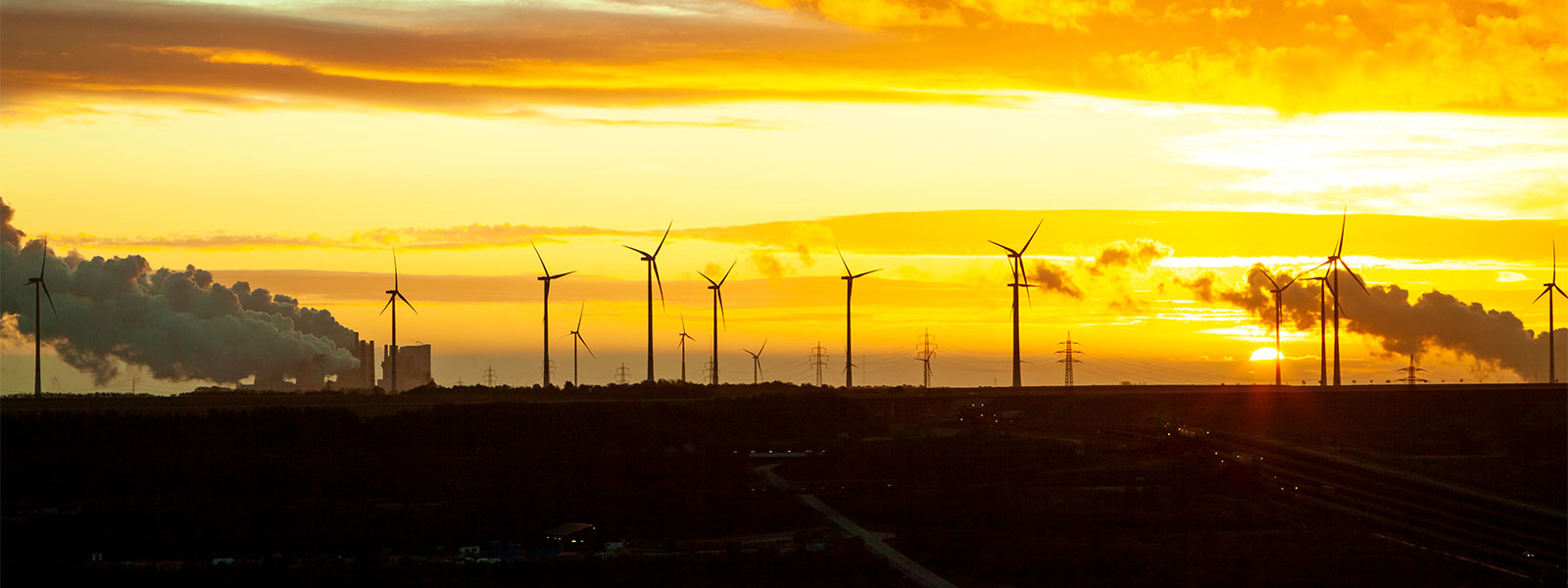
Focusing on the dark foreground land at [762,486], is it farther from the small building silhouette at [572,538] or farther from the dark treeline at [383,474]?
the small building silhouette at [572,538]

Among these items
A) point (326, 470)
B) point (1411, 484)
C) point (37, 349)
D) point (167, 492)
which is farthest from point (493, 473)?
point (37, 349)

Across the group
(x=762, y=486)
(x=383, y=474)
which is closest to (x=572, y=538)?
(x=762, y=486)

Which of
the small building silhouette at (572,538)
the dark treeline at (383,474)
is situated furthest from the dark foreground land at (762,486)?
the small building silhouette at (572,538)

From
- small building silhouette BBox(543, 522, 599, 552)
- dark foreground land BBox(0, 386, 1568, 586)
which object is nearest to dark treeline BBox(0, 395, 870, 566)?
dark foreground land BBox(0, 386, 1568, 586)

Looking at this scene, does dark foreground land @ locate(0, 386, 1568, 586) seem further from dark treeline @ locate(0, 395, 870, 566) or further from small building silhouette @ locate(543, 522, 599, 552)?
small building silhouette @ locate(543, 522, 599, 552)

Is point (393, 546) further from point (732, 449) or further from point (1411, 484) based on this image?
point (1411, 484)

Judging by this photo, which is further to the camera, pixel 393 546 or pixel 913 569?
pixel 393 546

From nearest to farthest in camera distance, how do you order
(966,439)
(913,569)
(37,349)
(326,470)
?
1. (913,569)
2. (326,470)
3. (966,439)
4. (37,349)
